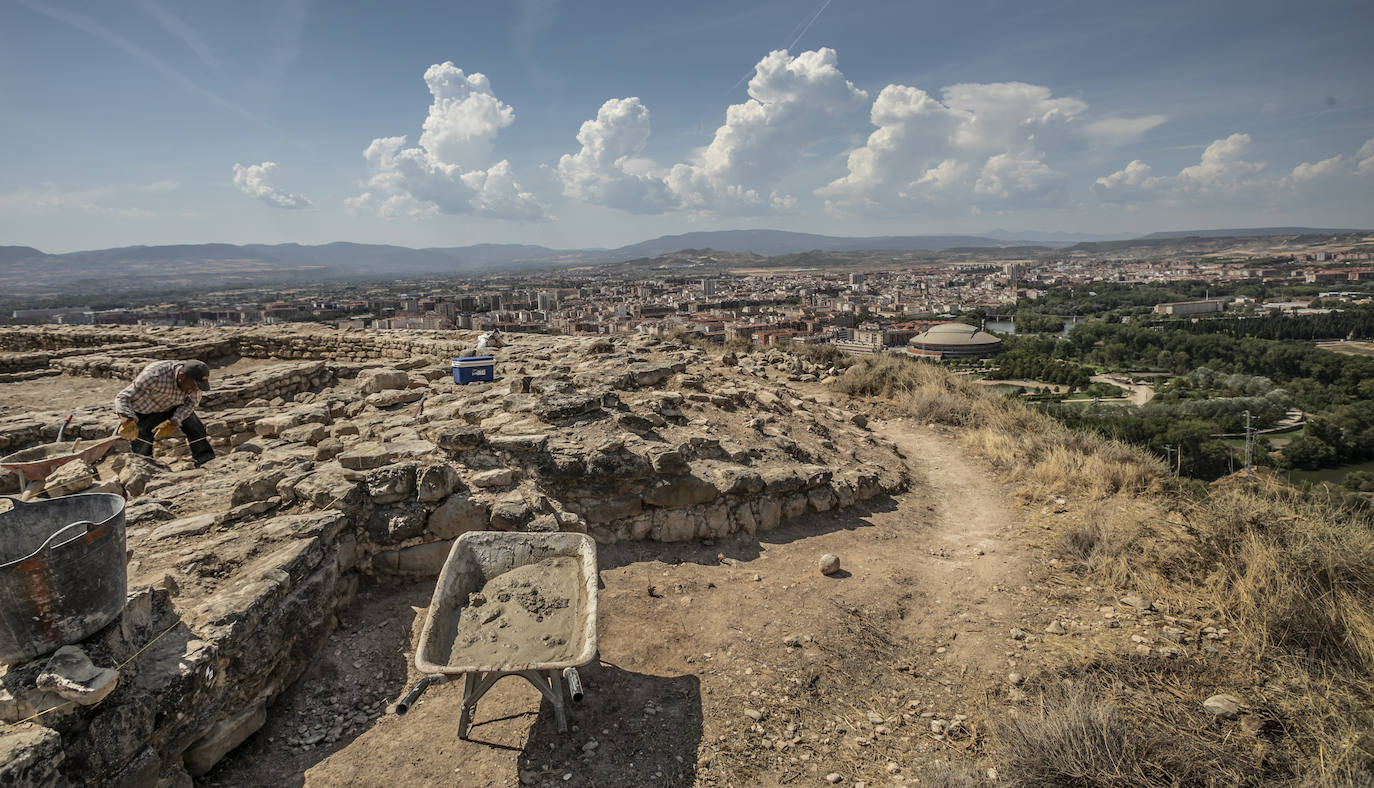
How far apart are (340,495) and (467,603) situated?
1.66m

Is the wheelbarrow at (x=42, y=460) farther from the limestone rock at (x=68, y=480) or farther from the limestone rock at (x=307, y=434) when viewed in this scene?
the limestone rock at (x=307, y=434)

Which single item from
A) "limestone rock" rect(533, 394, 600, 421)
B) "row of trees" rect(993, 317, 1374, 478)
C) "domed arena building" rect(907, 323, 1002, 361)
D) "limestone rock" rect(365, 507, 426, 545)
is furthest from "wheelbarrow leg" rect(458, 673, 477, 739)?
"domed arena building" rect(907, 323, 1002, 361)

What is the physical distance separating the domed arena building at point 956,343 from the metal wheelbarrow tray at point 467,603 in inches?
1438

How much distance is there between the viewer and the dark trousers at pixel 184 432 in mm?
6359

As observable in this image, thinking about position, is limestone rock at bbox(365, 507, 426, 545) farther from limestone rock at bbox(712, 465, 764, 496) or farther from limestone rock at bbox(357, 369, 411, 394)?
limestone rock at bbox(357, 369, 411, 394)

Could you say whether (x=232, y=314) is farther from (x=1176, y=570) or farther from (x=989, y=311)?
(x=989, y=311)

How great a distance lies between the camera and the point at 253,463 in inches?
221

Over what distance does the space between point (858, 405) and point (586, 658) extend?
9615 millimetres

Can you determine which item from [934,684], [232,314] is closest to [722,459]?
[934,684]

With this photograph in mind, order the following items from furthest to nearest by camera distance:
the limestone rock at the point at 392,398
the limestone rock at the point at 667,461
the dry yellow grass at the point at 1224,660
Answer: the limestone rock at the point at 392,398 → the limestone rock at the point at 667,461 → the dry yellow grass at the point at 1224,660

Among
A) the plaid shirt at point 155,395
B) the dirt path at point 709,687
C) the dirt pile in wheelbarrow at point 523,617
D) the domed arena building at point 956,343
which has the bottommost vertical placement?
the domed arena building at point 956,343

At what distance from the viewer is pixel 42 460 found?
17.9 feet

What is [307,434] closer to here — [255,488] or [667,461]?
[255,488]

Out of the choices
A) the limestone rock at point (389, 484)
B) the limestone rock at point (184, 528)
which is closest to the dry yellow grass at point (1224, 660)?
the limestone rock at point (389, 484)
